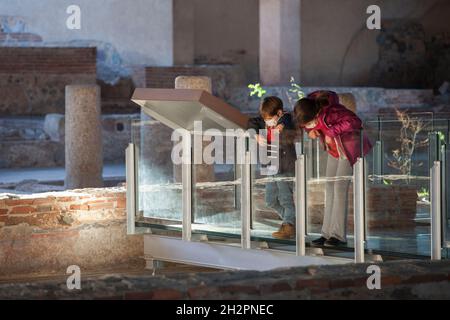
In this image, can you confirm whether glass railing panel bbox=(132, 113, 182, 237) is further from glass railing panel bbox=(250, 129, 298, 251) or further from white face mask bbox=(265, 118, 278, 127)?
white face mask bbox=(265, 118, 278, 127)

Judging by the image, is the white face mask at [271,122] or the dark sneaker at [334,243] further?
the white face mask at [271,122]

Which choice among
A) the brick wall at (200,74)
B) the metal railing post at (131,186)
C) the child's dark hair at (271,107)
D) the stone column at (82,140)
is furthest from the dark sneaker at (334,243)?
the brick wall at (200,74)

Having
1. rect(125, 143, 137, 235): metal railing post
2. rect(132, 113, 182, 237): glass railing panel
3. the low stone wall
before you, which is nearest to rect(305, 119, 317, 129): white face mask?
rect(132, 113, 182, 237): glass railing panel

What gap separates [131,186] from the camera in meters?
9.55

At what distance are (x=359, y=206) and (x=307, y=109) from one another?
802 millimetres

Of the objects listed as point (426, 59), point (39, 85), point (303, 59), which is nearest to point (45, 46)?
point (39, 85)

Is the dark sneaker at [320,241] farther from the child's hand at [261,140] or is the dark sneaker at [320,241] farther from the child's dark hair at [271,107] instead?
the child's dark hair at [271,107]

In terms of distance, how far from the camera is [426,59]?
84.0ft

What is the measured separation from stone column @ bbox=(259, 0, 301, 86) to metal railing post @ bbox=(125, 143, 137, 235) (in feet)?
39.2

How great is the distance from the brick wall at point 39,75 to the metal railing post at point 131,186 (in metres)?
12.2

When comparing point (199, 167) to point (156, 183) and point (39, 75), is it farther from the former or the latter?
point (39, 75)

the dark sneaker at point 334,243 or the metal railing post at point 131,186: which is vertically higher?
the metal railing post at point 131,186

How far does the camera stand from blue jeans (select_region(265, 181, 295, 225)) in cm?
843

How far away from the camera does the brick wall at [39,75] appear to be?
21375mm
